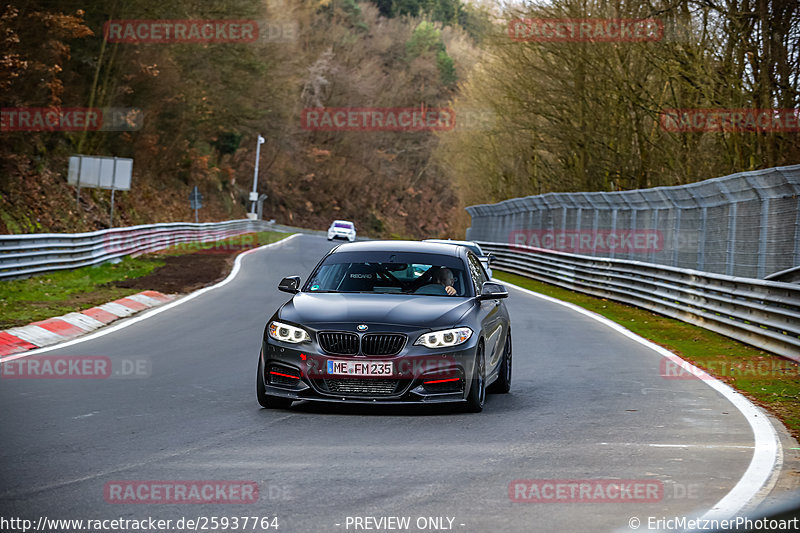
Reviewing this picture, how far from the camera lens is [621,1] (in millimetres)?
34406

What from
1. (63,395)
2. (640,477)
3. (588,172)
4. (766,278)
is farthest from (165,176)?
(640,477)

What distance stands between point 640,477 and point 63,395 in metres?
5.48

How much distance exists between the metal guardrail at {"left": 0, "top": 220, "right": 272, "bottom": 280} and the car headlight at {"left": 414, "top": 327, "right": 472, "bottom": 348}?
43.6 ft

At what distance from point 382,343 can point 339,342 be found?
0.35 m

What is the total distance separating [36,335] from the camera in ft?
47.2

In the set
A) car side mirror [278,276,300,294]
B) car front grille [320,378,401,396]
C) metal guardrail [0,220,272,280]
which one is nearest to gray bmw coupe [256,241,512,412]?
car front grille [320,378,401,396]

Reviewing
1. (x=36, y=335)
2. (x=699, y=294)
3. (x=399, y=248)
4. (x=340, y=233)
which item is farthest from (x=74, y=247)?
(x=340, y=233)

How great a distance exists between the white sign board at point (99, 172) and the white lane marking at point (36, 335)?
2162cm

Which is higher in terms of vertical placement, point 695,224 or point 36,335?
point 695,224

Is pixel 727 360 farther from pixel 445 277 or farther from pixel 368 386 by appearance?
pixel 368 386

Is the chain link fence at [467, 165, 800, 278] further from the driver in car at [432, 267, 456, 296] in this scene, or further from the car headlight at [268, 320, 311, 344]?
the car headlight at [268, 320, 311, 344]

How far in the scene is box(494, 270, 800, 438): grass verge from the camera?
35.9ft

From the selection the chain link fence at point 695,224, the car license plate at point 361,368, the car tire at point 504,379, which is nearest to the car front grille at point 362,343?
the car license plate at point 361,368

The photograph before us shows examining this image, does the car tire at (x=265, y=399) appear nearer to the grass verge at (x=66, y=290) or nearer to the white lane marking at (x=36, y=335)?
the white lane marking at (x=36, y=335)
